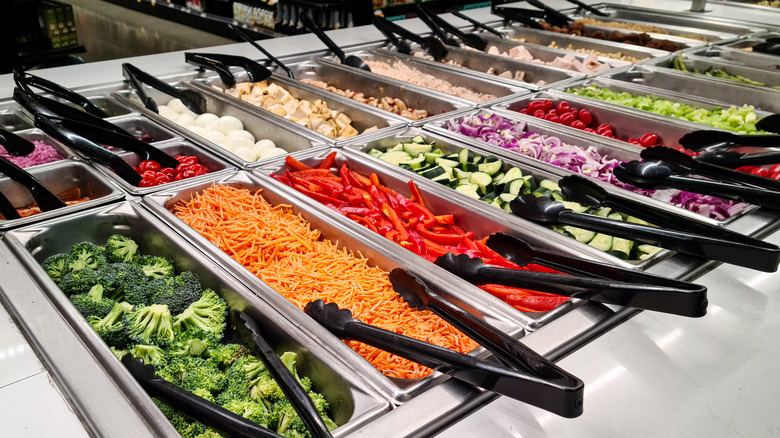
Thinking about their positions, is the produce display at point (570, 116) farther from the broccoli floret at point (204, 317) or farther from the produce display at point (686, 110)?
the broccoli floret at point (204, 317)

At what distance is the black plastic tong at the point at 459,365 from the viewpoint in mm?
1044

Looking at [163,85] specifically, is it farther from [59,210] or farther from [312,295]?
[312,295]

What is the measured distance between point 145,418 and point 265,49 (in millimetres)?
3071

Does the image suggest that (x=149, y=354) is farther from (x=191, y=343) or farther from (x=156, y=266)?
(x=156, y=266)

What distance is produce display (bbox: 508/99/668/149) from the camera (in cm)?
291

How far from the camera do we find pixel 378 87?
338 centimetres

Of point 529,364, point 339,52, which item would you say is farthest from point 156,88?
point 529,364

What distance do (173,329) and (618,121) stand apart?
245cm

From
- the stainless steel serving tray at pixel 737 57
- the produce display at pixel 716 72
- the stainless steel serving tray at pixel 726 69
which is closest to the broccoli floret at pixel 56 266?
the stainless steel serving tray at pixel 726 69

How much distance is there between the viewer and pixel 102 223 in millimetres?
1883

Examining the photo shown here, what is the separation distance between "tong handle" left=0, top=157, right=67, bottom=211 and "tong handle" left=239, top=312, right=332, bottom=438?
1062mm

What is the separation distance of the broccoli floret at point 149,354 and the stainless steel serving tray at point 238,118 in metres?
1.05

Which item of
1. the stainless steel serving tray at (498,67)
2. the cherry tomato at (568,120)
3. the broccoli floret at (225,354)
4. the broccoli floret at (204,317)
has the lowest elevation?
the broccoli floret at (225,354)

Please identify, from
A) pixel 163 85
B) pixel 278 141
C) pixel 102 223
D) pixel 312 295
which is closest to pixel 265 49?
pixel 163 85
